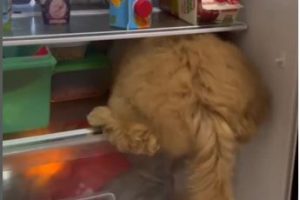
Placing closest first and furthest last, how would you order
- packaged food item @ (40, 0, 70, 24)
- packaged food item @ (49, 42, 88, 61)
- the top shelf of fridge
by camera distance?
1. the top shelf of fridge
2. packaged food item @ (40, 0, 70, 24)
3. packaged food item @ (49, 42, 88, 61)

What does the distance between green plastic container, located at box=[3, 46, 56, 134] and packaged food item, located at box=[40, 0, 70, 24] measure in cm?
10

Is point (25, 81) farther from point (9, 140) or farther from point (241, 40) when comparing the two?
point (241, 40)

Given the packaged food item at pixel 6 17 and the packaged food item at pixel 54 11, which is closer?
the packaged food item at pixel 6 17

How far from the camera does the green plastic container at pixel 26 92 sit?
1.24 meters

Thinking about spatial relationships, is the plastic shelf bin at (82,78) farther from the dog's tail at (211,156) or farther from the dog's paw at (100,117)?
the dog's tail at (211,156)

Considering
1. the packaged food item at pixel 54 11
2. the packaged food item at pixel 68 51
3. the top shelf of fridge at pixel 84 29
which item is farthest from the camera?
the packaged food item at pixel 68 51

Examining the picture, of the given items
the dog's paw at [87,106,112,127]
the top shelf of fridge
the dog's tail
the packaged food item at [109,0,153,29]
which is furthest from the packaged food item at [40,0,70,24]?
the dog's tail

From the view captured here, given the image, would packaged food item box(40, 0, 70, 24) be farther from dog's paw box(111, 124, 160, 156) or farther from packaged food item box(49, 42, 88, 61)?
dog's paw box(111, 124, 160, 156)

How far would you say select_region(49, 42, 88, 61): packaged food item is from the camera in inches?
55.9

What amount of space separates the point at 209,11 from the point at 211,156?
1.13ft

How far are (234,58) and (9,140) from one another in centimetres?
56

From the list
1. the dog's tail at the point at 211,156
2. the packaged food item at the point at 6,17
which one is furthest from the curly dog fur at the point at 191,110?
the packaged food item at the point at 6,17

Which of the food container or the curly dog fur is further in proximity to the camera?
the food container

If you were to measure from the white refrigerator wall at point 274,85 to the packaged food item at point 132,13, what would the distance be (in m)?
0.28
